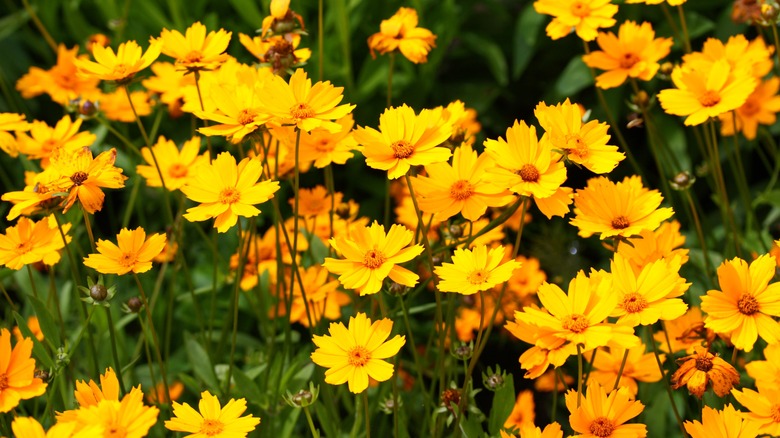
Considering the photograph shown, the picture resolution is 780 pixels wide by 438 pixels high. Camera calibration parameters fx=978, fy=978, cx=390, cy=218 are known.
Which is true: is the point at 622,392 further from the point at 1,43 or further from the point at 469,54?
the point at 1,43

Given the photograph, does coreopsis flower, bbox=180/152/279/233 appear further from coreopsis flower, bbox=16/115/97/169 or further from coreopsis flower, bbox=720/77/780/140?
coreopsis flower, bbox=720/77/780/140

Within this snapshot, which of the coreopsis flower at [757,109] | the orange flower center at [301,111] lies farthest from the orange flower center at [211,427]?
the coreopsis flower at [757,109]

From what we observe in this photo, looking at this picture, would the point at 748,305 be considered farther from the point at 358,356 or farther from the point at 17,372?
the point at 17,372

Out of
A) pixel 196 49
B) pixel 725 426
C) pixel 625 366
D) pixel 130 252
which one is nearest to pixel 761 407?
pixel 725 426

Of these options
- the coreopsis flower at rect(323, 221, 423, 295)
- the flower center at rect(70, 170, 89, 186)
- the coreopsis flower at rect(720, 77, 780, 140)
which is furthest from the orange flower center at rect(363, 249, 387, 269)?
the coreopsis flower at rect(720, 77, 780, 140)

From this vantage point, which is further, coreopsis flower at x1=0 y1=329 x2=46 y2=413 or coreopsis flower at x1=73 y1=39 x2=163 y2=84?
coreopsis flower at x1=73 y1=39 x2=163 y2=84

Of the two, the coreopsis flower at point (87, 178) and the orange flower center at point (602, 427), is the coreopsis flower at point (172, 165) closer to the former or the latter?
the coreopsis flower at point (87, 178)
